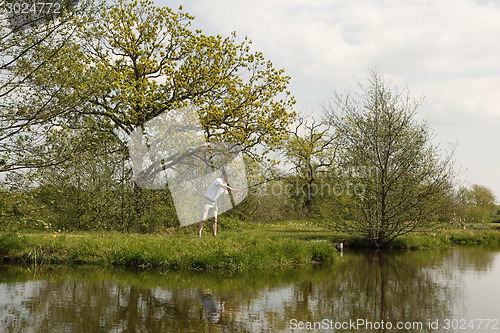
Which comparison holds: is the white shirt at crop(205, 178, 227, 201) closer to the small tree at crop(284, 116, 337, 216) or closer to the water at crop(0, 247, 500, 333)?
the water at crop(0, 247, 500, 333)

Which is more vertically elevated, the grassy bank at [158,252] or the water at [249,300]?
the grassy bank at [158,252]

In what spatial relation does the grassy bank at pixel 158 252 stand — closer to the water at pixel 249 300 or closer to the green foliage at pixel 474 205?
the water at pixel 249 300

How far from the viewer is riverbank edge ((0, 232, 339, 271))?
41.2 feet

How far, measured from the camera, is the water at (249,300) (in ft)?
23.0

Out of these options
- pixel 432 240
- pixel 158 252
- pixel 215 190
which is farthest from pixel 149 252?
pixel 432 240

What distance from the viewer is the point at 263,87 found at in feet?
73.3

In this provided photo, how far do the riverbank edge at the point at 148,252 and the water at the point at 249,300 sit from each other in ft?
2.45

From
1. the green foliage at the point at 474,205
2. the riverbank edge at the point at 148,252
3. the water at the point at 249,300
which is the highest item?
the green foliage at the point at 474,205

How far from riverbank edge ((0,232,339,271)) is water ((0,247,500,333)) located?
2.45ft

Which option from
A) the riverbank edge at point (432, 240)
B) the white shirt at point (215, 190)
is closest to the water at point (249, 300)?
the white shirt at point (215, 190)

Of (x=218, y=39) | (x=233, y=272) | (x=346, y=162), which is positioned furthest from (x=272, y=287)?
(x=218, y=39)

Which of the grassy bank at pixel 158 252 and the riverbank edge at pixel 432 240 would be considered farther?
the riverbank edge at pixel 432 240

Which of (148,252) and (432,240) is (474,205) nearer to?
(432,240)

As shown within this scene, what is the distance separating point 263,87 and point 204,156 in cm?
442
